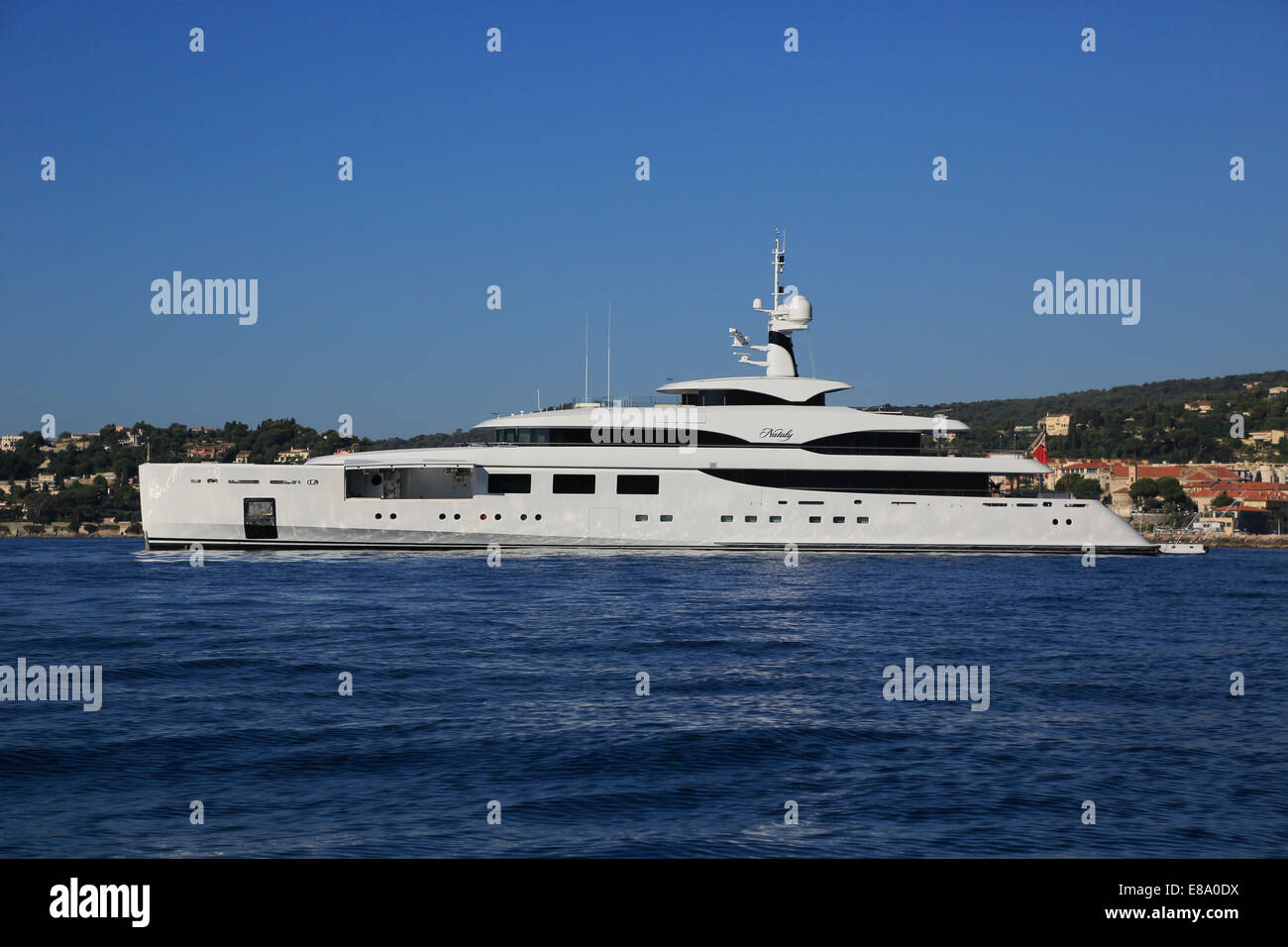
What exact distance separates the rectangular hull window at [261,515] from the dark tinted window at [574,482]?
10.1 meters

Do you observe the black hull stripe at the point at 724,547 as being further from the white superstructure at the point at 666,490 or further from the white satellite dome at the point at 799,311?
the white satellite dome at the point at 799,311

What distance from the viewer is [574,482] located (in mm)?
36125

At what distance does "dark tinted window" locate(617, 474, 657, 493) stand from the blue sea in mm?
11359

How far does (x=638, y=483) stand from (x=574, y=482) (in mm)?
2361

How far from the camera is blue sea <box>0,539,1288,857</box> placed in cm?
863

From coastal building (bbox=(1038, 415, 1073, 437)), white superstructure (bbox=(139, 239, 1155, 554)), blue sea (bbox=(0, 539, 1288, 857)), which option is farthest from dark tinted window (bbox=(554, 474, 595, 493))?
coastal building (bbox=(1038, 415, 1073, 437))

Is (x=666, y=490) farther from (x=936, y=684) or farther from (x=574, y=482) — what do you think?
(x=936, y=684)

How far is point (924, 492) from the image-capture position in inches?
1481

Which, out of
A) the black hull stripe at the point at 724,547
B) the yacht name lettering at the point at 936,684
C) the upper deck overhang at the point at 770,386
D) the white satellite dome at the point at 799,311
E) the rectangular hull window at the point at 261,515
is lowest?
the yacht name lettering at the point at 936,684

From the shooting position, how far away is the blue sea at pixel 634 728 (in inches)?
340
